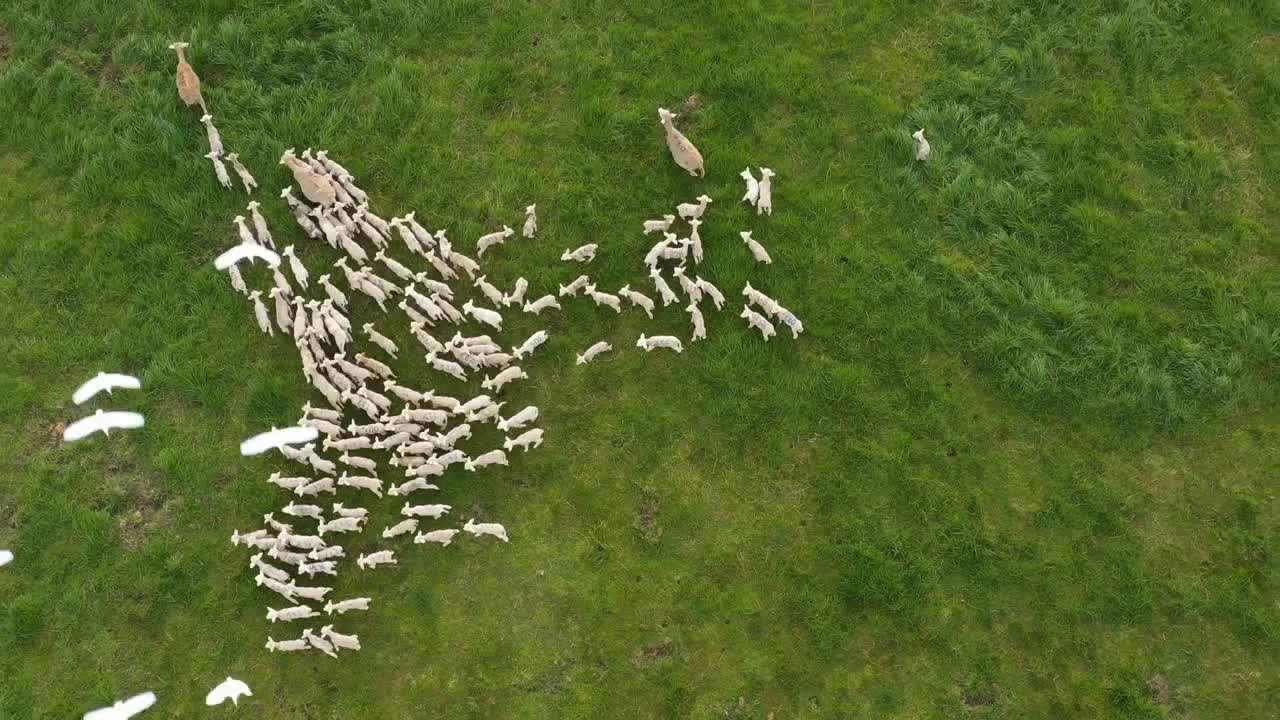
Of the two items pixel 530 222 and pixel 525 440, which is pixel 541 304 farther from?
pixel 525 440

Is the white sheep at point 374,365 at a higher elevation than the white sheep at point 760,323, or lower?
lower

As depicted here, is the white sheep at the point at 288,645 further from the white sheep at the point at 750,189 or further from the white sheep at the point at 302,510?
the white sheep at the point at 750,189

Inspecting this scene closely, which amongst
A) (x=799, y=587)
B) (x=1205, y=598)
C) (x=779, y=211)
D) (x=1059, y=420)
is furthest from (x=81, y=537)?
(x=1205, y=598)

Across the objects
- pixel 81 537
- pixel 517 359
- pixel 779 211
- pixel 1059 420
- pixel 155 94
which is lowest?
pixel 81 537

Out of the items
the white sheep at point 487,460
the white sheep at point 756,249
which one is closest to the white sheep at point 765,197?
the white sheep at point 756,249

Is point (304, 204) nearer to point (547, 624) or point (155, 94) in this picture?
point (155, 94)

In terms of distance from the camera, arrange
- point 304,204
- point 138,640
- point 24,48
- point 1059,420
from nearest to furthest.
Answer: point 138,640
point 1059,420
point 304,204
point 24,48
